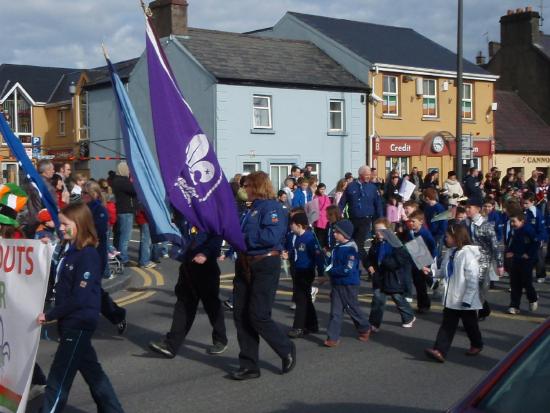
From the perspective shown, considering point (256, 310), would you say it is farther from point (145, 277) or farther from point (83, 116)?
point (83, 116)

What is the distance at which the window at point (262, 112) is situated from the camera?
30.3 m

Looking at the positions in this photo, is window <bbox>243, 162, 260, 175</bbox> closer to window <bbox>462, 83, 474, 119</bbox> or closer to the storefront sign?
window <bbox>462, 83, 474, 119</bbox>

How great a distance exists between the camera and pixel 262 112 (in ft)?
100

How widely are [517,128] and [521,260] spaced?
33151 millimetres

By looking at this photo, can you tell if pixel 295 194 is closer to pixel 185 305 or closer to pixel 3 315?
pixel 185 305

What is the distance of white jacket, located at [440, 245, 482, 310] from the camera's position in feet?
26.1

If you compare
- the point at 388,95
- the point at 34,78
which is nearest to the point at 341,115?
the point at 388,95

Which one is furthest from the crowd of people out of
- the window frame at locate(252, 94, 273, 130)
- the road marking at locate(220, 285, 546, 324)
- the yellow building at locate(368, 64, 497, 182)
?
the yellow building at locate(368, 64, 497, 182)

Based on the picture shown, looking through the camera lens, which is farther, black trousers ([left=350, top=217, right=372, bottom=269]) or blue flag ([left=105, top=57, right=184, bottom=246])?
black trousers ([left=350, top=217, right=372, bottom=269])

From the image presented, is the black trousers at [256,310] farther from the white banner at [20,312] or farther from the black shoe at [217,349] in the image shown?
the white banner at [20,312]

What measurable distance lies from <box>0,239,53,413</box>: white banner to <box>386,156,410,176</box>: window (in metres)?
29.2

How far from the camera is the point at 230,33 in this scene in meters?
32.6

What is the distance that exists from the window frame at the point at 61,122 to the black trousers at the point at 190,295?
38.0 meters

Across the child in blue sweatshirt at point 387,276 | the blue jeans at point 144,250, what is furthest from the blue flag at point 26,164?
the blue jeans at point 144,250
